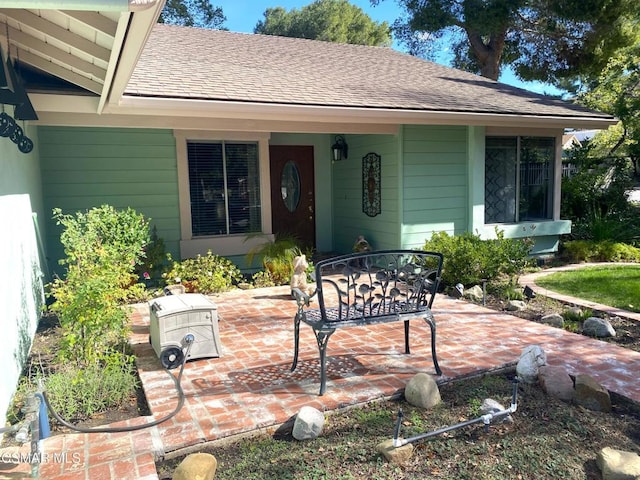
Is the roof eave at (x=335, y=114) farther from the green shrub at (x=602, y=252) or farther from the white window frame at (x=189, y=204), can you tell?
the green shrub at (x=602, y=252)

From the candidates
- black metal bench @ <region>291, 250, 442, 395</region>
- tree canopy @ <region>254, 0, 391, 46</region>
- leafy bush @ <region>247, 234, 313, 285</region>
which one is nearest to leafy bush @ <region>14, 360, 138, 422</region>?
black metal bench @ <region>291, 250, 442, 395</region>

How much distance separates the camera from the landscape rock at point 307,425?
2848 millimetres

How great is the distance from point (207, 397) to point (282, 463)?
98cm

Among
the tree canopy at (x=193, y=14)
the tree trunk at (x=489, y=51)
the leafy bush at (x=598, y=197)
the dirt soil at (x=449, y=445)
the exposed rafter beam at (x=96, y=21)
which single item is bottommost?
the dirt soil at (x=449, y=445)

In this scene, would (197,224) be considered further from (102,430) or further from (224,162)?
(102,430)

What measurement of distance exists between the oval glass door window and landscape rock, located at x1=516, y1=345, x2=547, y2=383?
619 centimetres

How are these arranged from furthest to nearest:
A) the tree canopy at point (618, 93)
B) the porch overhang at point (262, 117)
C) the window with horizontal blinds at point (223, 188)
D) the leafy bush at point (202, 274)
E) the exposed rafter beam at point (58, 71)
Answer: the tree canopy at point (618, 93)
the window with horizontal blinds at point (223, 188)
the leafy bush at point (202, 274)
the porch overhang at point (262, 117)
the exposed rafter beam at point (58, 71)

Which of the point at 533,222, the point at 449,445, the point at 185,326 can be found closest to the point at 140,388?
the point at 185,326

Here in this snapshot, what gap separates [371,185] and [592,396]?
560 centimetres

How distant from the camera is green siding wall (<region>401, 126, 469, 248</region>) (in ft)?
25.2

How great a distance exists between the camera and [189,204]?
24.1ft

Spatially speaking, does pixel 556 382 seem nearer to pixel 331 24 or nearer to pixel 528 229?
pixel 528 229

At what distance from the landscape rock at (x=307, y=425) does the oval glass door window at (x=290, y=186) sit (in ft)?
21.8

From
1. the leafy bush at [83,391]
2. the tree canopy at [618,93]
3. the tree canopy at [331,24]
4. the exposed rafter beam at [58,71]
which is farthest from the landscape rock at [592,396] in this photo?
the tree canopy at [331,24]
